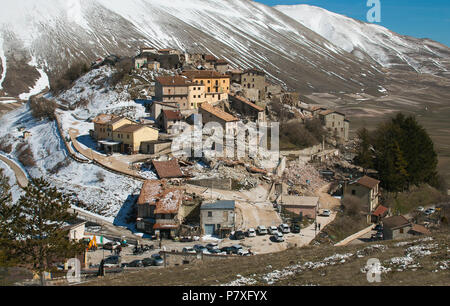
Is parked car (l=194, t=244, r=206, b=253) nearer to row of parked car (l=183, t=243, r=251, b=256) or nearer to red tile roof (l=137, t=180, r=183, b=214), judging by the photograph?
row of parked car (l=183, t=243, r=251, b=256)

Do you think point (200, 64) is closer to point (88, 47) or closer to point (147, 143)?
point (147, 143)

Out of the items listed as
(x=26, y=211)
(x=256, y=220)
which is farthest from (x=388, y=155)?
(x=26, y=211)

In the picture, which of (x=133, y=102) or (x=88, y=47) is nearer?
(x=133, y=102)

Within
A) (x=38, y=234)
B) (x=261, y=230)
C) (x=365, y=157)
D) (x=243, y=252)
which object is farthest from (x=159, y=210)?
(x=365, y=157)

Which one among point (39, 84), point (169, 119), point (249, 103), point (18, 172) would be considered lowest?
point (18, 172)

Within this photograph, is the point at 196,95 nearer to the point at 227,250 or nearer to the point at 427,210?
the point at 427,210

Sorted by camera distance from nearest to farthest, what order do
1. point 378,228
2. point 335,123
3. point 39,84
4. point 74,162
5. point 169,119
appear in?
1. point 378,228
2. point 74,162
3. point 169,119
4. point 335,123
5. point 39,84

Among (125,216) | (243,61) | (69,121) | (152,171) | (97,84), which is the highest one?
(243,61)
